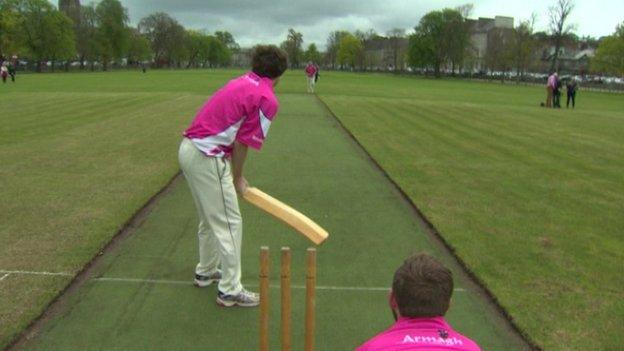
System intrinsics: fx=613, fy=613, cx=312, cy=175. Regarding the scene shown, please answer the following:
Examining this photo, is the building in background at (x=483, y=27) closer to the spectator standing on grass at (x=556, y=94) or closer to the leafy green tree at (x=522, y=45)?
the leafy green tree at (x=522, y=45)

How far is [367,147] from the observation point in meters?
15.0

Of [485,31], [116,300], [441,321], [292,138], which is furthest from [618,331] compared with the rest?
[485,31]

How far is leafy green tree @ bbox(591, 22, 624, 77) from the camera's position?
77.2 metres

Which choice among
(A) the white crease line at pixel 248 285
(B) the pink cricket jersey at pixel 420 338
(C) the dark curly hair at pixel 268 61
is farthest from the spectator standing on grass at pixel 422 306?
(A) the white crease line at pixel 248 285

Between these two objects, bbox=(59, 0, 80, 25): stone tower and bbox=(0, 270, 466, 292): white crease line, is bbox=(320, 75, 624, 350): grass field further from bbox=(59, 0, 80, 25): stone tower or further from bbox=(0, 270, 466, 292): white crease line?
bbox=(59, 0, 80, 25): stone tower

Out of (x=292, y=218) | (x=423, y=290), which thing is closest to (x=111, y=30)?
(x=292, y=218)

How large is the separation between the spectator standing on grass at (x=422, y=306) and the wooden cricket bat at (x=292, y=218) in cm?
188

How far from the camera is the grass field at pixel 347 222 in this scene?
513cm

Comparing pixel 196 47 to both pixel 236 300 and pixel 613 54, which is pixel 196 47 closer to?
pixel 613 54

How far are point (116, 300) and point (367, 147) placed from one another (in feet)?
33.5

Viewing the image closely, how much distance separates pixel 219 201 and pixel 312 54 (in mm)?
180910

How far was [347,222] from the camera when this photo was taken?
8.27 m

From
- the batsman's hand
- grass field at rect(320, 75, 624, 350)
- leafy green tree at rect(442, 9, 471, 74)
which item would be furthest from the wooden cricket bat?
leafy green tree at rect(442, 9, 471, 74)

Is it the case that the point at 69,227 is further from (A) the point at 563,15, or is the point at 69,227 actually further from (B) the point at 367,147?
(A) the point at 563,15
